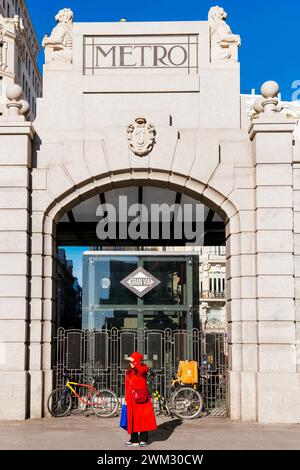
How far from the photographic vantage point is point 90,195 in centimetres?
1540

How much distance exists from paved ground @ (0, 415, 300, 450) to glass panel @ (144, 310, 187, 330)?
3.67 meters

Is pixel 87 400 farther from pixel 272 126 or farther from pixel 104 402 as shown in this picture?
pixel 272 126

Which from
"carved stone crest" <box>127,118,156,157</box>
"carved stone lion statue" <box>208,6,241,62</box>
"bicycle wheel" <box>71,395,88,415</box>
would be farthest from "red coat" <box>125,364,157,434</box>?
"carved stone lion statue" <box>208,6,241,62</box>

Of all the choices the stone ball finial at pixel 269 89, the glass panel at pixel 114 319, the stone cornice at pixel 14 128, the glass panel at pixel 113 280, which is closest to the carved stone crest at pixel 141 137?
the stone cornice at pixel 14 128

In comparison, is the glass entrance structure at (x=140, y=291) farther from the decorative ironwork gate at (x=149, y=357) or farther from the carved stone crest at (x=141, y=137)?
the carved stone crest at (x=141, y=137)

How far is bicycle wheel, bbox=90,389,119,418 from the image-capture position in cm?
1450

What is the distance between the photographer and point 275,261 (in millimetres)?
14117

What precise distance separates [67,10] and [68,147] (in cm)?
338

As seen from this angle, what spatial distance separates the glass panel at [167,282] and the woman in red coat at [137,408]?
6.49 m

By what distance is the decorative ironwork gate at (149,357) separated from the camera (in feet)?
49.9

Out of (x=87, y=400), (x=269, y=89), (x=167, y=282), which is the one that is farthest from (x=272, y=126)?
(x=87, y=400)

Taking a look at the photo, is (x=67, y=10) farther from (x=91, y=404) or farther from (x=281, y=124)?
(x=91, y=404)

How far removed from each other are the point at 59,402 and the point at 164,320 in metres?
4.28

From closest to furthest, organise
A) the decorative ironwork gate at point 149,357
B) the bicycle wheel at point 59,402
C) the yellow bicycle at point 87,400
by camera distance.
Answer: the bicycle wheel at point 59,402, the yellow bicycle at point 87,400, the decorative ironwork gate at point 149,357
